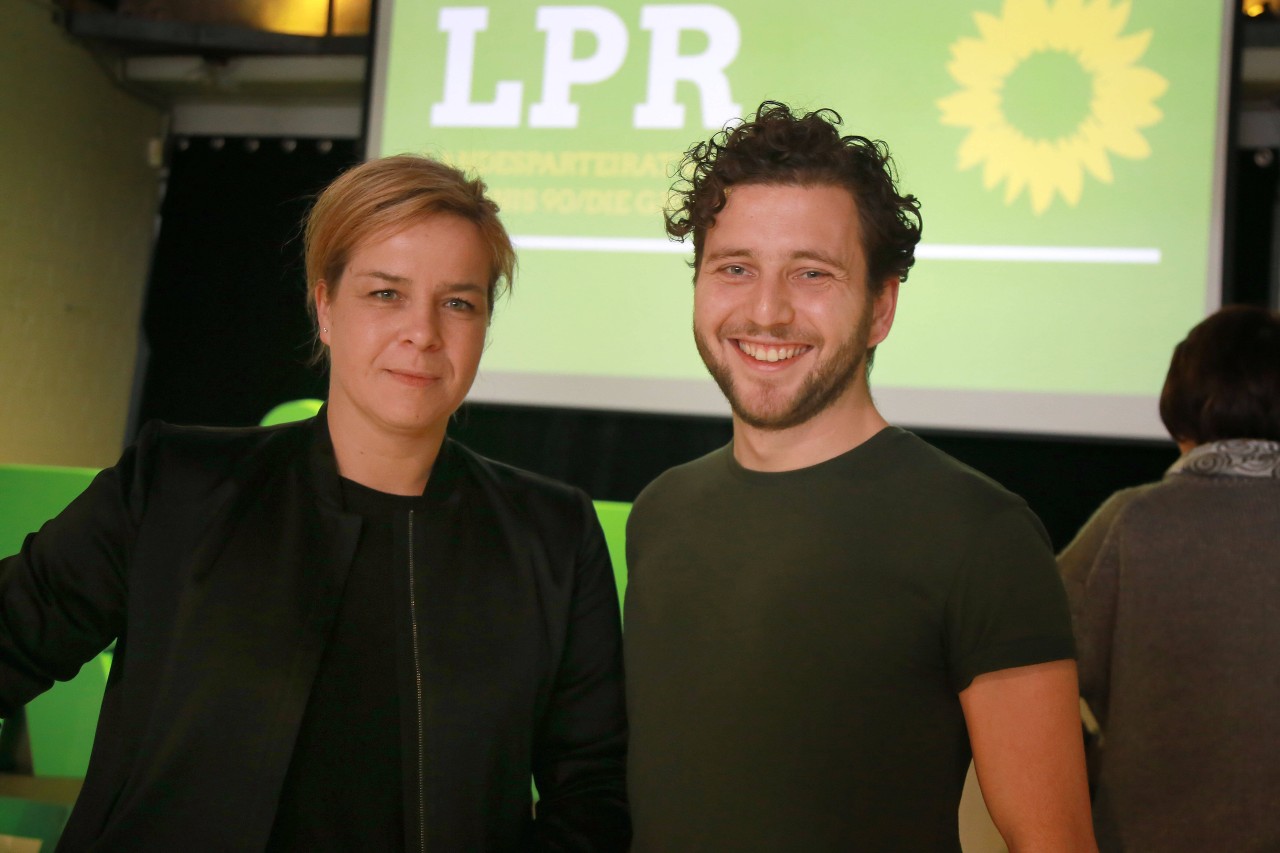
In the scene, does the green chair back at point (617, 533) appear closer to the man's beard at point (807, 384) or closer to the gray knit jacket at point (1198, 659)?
the man's beard at point (807, 384)

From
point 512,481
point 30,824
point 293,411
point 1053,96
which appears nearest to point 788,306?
point 512,481

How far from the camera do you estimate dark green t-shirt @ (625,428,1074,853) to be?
3.74 feet

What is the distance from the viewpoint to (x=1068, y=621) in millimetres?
1117

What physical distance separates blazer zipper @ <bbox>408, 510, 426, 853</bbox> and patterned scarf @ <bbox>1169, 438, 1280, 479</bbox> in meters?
1.39

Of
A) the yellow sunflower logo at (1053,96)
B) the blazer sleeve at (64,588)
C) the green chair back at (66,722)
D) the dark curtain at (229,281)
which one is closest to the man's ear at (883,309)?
the blazer sleeve at (64,588)

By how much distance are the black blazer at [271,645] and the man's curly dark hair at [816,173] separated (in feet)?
1.74

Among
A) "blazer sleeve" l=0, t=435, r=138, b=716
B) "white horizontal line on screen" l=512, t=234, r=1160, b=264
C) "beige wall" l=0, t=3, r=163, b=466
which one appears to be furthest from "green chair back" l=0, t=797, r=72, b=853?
"white horizontal line on screen" l=512, t=234, r=1160, b=264

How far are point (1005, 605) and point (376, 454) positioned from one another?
791 millimetres

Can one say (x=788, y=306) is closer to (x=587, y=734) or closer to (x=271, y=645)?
(x=587, y=734)

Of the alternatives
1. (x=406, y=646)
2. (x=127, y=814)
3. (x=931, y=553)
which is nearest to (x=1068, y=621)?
(x=931, y=553)

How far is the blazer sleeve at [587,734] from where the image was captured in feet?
4.25

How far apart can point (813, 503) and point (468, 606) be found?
1.49ft

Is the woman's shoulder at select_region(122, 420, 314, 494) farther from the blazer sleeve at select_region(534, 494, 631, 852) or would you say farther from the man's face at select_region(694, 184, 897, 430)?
the man's face at select_region(694, 184, 897, 430)

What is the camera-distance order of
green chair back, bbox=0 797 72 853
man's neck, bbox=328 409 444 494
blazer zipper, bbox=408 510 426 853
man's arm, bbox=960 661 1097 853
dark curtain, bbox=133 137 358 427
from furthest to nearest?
dark curtain, bbox=133 137 358 427
green chair back, bbox=0 797 72 853
man's neck, bbox=328 409 444 494
blazer zipper, bbox=408 510 426 853
man's arm, bbox=960 661 1097 853
